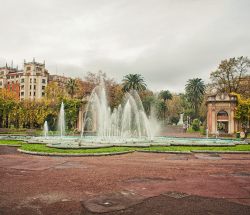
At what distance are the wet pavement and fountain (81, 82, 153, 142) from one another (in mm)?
18505

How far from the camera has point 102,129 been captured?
36781 mm

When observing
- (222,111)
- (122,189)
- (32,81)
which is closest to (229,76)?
(222,111)

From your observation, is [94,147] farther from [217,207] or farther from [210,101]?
[210,101]

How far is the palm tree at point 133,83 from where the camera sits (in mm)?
67875

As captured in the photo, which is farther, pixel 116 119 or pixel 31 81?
pixel 31 81

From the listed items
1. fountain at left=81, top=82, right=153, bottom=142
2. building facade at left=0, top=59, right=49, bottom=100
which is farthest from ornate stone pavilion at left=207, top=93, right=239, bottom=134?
building facade at left=0, top=59, right=49, bottom=100

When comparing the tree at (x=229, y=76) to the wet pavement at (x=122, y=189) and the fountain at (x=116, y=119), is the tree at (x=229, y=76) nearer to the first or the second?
the fountain at (x=116, y=119)

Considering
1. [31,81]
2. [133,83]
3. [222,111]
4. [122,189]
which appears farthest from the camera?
[31,81]

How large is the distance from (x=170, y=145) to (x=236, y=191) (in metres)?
14.5

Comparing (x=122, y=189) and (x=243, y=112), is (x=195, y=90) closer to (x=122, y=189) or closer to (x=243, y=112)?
(x=243, y=112)

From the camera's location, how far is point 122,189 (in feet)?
28.1

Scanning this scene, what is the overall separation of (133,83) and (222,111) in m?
26.3

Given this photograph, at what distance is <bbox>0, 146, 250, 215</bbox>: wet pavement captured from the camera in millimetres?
6707

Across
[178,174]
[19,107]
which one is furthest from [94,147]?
[19,107]
